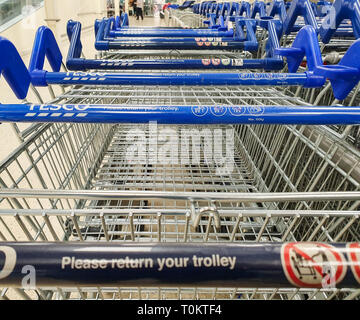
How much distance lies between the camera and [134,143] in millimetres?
1662

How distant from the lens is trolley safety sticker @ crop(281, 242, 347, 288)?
38 cm

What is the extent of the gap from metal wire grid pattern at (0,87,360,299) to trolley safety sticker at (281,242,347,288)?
1.09 ft

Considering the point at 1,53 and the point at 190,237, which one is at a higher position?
the point at 1,53

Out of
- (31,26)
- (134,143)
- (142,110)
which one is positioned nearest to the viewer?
(142,110)

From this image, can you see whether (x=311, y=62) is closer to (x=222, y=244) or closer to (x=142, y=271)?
(x=222, y=244)

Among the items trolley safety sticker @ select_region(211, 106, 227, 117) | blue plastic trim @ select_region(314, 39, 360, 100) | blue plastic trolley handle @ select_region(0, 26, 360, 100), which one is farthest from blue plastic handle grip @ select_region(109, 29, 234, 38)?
trolley safety sticker @ select_region(211, 106, 227, 117)

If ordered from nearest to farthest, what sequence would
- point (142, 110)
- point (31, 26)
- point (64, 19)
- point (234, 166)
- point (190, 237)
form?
point (142, 110) < point (190, 237) < point (234, 166) < point (31, 26) < point (64, 19)

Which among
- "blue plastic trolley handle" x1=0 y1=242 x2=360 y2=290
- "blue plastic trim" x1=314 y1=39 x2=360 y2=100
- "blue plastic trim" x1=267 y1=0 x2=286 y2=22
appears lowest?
"blue plastic trolley handle" x1=0 y1=242 x2=360 y2=290

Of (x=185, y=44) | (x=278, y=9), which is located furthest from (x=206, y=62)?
(x=278, y=9)

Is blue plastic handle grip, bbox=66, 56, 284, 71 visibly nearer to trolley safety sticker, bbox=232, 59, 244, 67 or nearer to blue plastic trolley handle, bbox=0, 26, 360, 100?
trolley safety sticker, bbox=232, 59, 244, 67

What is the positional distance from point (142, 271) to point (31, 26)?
7.30 metres

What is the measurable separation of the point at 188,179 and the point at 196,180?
0.16 ft
